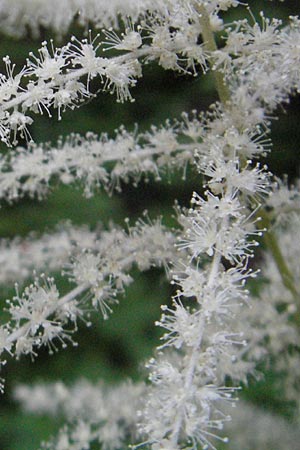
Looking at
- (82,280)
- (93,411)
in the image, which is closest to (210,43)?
(82,280)

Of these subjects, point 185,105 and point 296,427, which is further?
point 185,105

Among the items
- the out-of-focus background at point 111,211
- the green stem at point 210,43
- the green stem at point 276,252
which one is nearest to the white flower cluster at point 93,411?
the out-of-focus background at point 111,211

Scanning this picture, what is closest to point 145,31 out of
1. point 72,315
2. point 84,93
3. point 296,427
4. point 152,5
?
point 152,5

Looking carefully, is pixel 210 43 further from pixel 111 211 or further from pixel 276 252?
pixel 111 211

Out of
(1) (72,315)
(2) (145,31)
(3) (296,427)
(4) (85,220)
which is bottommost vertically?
(4) (85,220)

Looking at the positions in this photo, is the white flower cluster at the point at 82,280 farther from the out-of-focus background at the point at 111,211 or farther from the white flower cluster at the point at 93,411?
the out-of-focus background at the point at 111,211

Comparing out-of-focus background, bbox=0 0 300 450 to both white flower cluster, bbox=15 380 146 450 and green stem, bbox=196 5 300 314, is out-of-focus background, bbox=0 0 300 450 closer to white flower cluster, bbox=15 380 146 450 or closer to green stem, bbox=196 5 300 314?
white flower cluster, bbox=15 380 146 450

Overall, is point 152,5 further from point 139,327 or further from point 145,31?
point 139,327
